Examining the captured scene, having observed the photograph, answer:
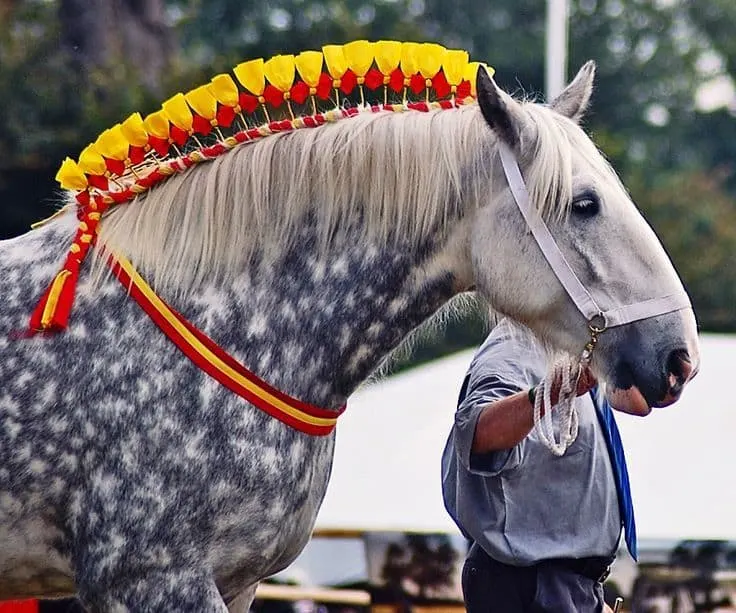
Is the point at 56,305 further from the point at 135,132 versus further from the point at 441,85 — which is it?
the point at 441,85

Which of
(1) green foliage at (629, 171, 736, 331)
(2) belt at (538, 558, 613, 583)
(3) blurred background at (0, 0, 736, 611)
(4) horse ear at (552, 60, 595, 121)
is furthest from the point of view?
(1) green foliage at (629, 171, 736, 331)

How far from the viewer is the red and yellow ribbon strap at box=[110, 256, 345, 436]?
298 cm

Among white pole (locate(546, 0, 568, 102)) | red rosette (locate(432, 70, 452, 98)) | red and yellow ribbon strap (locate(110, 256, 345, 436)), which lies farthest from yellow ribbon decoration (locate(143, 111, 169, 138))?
white pole (locate(546, 0, 568, 102))

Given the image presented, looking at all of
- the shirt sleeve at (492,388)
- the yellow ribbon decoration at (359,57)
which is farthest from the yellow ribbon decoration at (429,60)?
the shirt sleeve at (492,388)

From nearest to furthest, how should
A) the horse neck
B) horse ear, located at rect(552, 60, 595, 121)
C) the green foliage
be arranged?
1. the horse neck
2. horse ear, located at rect(552, 60, 595, 121)
3. the green foliage

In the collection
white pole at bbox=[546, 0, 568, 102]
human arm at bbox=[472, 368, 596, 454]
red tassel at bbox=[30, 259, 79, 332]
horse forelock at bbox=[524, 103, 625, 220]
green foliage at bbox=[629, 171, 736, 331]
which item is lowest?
human arm at bbox=[472, 368, 596, 454]

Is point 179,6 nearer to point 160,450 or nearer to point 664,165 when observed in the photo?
point 664,165

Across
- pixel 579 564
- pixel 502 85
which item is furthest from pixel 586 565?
pixel 502 85

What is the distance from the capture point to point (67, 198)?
11.2 feet

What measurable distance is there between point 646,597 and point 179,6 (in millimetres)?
19077

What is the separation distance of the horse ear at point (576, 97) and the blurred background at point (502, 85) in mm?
157

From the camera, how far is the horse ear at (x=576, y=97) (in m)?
3.31

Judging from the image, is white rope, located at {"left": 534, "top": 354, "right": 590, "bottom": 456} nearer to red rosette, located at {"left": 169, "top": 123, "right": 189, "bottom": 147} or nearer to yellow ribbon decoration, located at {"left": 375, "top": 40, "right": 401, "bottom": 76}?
yellow ribbon decoration, located at {"left": 375, "top": 40, "right": 401, "bottom": 76}

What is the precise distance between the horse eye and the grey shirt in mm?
532
